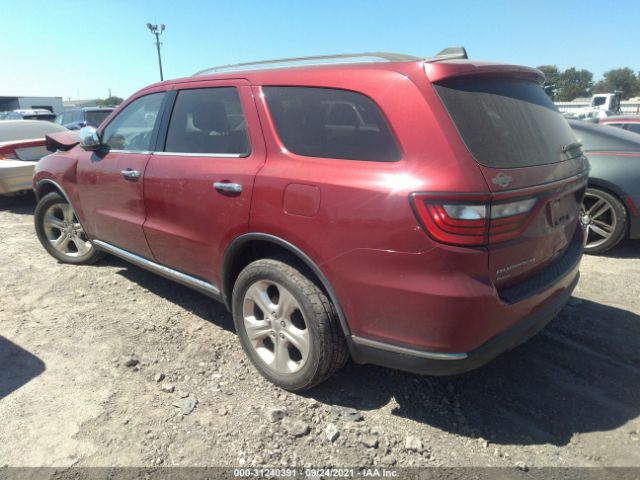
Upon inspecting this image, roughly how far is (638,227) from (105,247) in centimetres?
517

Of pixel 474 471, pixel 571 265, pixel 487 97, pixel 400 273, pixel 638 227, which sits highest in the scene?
pixel 487 97

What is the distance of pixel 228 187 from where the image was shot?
2.67m

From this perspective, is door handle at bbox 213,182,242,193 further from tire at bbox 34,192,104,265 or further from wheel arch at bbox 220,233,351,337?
tire at bbox 34,192,104,265

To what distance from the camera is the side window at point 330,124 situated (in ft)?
7.10

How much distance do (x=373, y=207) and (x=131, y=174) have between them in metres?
2.16

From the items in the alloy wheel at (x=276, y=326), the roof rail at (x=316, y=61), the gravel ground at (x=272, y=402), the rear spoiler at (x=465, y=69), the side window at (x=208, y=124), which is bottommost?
the gravel ground at (x=272, y=402)

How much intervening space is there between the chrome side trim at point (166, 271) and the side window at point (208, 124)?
0.87 meters

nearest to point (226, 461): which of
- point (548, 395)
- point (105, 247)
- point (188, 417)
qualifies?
point (188, 417)

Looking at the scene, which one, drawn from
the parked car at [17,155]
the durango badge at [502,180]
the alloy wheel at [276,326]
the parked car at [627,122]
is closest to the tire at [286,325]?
the alloy wheel at [276,326]

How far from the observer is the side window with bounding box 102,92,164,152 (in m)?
3.47

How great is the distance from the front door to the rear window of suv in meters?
2.26

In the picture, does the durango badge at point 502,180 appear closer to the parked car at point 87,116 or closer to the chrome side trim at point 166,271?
the chrome side trim at point 166,271

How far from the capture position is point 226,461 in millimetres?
2201

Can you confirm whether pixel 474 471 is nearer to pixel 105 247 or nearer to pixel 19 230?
pixel 105 247
